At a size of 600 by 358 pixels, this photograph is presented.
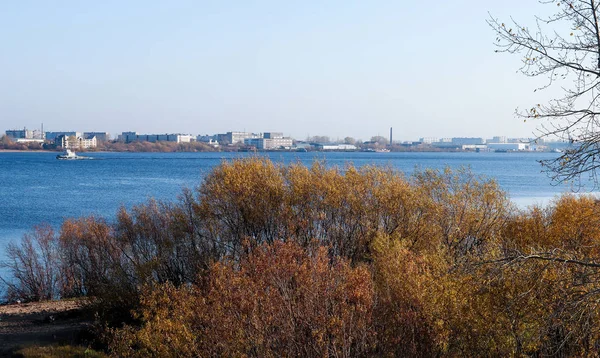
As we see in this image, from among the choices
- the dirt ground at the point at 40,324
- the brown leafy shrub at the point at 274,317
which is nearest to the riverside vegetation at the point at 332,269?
the brown leafy shrub at the point at 274,317

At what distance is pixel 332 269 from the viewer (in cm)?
1555

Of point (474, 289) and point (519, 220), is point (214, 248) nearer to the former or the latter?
point (519, 220)

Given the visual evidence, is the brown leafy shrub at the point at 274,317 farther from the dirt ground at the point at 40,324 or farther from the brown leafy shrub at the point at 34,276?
the brown leafy shrub at the point at 34,276

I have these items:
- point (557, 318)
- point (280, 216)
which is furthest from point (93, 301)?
point (557, 318)

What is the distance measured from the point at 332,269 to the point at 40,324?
1424cm

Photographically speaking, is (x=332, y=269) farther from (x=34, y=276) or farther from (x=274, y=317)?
(x=34, y=276)

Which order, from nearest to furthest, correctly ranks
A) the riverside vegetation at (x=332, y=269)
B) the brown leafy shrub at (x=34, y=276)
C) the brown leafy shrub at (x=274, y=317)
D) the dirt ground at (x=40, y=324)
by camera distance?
the riverside vegetation at (x=332, y=269)
the brown leafy shrub at (x=274, y=317)
the dirt ground at (x=40, y=324)
the brown leafy shrub at (x=34, y=276)

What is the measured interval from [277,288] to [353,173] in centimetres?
1091

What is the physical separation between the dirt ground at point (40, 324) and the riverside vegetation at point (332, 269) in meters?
1.17

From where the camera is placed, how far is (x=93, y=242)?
28859mm

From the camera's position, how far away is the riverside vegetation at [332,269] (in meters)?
12.9

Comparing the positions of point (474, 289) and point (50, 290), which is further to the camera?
point (50, 290)

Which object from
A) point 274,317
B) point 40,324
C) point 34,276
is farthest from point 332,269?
point 34,276

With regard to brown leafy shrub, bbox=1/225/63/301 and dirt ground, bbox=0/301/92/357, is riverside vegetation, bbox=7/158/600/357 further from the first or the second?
dirt ground, bbox=0/301/92/357
